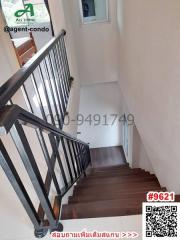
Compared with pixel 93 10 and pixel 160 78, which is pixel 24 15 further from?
pixel 160 78

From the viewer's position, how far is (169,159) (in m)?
1.84

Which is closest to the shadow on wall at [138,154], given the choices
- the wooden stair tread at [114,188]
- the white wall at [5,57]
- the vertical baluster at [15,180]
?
the wooden stair tread at [114,188]

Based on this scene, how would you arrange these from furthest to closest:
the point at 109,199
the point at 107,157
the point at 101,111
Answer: the point at 107,157 < the point at 101,111 < the point at 109,199

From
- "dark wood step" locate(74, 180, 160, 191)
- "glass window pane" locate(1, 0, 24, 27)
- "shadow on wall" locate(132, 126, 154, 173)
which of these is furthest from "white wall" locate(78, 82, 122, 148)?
"dark wood step" locate(74, 180, 160, 191)

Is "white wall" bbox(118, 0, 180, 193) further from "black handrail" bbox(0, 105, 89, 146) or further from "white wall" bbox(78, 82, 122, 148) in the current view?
"white wall" bbox(78, 82, 122, 148)

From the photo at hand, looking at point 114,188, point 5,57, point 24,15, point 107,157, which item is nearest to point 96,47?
point 24,15

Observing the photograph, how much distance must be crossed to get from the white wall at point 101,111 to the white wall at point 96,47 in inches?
12.5

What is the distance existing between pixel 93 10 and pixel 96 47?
76 centimetres

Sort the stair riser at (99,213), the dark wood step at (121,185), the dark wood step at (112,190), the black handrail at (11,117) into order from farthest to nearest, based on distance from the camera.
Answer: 1. the dark wood step at (121,185)
2. the dark wood step at (112,190)
3. the stair riser at (99,213)
4. the black handrail at (11,117)

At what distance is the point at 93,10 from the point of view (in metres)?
4.02

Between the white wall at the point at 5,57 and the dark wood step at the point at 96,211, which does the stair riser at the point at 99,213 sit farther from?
the white wall at the point at 5,57

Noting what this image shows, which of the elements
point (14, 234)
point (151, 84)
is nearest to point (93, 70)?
point (151, 84)

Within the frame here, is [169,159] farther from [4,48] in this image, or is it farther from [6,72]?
[4,48]

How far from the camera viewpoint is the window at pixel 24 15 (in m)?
2.98
